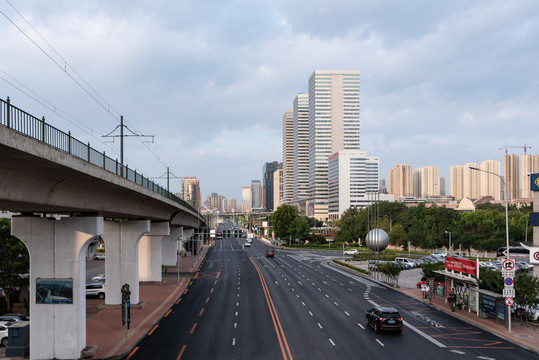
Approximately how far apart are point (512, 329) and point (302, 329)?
13091mm

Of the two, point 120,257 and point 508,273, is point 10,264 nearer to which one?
point 120,257

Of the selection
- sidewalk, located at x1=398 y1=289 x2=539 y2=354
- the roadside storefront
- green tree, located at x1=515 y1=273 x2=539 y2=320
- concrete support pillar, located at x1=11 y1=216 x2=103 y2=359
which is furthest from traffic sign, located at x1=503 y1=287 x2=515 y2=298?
concrete support pillar, located at x1=11 y1=216 x2=103 y2=359

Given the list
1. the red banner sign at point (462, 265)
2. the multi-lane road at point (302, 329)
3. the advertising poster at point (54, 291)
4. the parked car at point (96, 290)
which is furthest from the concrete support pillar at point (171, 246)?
the advertising poster at point (54, 291)

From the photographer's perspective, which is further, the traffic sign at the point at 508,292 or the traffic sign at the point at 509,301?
the traffic sign at the point at 508,292

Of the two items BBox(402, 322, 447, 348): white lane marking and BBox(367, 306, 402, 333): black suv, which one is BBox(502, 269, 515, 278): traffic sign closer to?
BBox(402, 322, 447, 348): white lane marking

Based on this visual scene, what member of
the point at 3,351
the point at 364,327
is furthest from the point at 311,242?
the point at 3,351

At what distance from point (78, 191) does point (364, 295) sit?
2870 centimetres

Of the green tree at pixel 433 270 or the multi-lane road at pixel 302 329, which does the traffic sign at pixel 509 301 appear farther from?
the green tree at pixel 433 270

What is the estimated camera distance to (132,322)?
2791cm

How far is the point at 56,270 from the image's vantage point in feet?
67.2

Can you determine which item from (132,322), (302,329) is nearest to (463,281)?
(302,329)

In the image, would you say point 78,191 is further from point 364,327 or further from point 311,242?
point 311,242

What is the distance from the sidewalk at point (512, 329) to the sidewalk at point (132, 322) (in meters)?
20.7

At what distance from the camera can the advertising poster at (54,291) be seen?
20.2m
